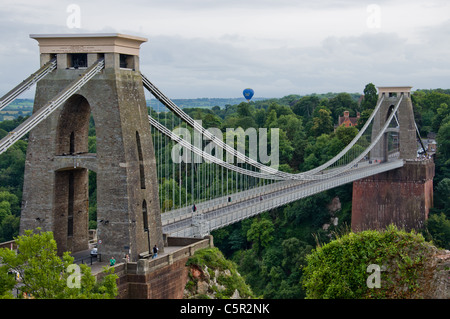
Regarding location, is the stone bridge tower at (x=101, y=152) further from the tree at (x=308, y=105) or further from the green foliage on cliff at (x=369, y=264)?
the tree at (x=308, y=105)

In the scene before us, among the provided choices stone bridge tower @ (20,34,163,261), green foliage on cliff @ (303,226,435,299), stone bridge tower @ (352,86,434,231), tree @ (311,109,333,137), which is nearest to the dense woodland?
tree @ (311,109,333,137)

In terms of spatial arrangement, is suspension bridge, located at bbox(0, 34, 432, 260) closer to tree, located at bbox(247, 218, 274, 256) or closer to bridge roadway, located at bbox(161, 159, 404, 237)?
bridge roadway, located at bbox(161, 159, 404, 237)

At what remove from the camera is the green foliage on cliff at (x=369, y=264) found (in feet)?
57.6

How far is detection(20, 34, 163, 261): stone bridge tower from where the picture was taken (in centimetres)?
2231

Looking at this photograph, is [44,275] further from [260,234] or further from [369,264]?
[260,234]

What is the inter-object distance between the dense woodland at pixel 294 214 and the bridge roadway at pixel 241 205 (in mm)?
3908

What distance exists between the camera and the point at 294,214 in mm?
56656

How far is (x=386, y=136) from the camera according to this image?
57531mm

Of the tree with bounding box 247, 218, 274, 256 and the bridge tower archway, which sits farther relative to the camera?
the bridge tower archway

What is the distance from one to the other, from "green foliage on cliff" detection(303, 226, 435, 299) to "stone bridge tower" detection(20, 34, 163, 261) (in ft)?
21.3

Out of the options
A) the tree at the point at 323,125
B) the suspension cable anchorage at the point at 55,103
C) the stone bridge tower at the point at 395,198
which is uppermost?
the suspension cable anchorage at the point at 55,103

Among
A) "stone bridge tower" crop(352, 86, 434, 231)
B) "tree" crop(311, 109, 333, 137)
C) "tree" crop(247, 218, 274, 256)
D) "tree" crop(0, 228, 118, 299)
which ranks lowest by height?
"tree" crop(247, 218, 274, 256)

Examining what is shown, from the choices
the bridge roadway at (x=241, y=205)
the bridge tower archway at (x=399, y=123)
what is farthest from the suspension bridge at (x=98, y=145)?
the bridge tower archway at (x=399, y=123)
